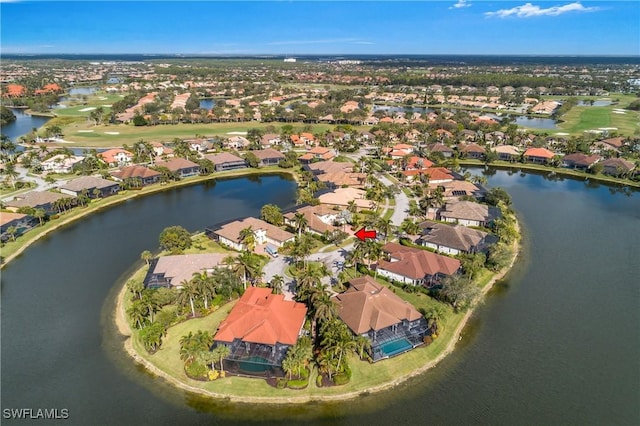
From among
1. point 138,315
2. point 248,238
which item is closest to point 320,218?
point 248,238

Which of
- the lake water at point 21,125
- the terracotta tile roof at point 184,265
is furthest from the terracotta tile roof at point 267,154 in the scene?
the lake water at point 21,125

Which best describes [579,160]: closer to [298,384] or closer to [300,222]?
[300,222]

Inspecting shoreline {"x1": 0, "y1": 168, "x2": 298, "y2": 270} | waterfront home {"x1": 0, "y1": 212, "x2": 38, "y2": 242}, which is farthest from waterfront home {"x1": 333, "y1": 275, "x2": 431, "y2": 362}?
waterfront home {"x1": 0, "y1": 212, "x2": 38, "y2": 242}

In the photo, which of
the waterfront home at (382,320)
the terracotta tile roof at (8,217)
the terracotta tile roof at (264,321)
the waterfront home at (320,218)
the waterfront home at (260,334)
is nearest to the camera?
the waterfront home at (260,334)

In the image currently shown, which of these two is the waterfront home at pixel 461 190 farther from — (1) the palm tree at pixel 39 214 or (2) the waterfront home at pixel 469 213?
(1) the palm tree at pixel 39 214

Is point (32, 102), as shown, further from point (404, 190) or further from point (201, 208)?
point (404, 190)
